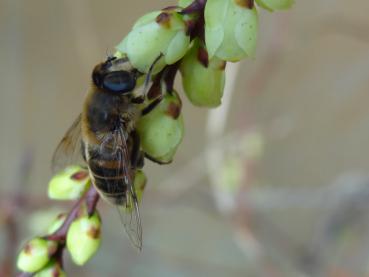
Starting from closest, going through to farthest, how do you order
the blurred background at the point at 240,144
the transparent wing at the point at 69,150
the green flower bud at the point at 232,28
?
the green flower bud at the point at 232,28 < the transparent wing at the point at 69,150 < the blurred background at the point at 240,144

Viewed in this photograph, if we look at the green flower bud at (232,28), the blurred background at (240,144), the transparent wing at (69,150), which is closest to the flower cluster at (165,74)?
the green flower bud at (232,28)

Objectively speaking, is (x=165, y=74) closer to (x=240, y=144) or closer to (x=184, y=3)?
(x=184, y=3)

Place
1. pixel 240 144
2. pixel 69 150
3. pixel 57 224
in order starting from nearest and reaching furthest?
pixel 57 224
pixel 69 150
pixel 240 144

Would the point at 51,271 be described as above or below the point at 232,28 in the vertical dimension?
below

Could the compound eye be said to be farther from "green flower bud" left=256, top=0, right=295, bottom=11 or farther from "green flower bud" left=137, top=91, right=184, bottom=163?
"green flower bud" left=256, top=0, right=295, bottom=11

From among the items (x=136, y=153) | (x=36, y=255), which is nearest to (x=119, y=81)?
(x=136, y=153)

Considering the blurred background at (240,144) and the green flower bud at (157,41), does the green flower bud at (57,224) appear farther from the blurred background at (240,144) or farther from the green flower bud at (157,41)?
the blurred background at (240,144)
